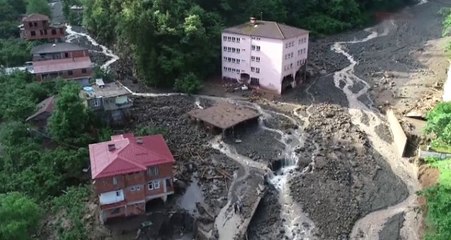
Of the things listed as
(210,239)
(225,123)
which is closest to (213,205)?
(210,239)

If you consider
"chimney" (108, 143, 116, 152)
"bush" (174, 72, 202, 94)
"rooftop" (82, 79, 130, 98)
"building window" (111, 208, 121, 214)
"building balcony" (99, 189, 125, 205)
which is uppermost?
"rooftop" (82, 79, 130, 98)

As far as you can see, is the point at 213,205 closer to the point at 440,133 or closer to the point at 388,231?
the point at 388,231

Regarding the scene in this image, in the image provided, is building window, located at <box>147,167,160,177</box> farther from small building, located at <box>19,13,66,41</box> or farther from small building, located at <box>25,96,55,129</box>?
small building, located at <box>19,13,66,41</box>

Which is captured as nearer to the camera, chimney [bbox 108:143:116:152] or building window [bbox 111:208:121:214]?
building window [bbox 111:208:121:214]

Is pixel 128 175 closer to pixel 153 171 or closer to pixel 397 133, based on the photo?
pixel 153 171

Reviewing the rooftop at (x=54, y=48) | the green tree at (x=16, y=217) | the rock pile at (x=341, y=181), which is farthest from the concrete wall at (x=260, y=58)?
the green tree at (x=16, y=217)

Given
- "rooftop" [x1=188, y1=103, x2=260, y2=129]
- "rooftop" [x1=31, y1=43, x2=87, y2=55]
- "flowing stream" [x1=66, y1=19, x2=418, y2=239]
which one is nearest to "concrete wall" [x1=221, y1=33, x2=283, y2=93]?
"flowing stream" [x1=66, y1=19, x2=418, y2=239]

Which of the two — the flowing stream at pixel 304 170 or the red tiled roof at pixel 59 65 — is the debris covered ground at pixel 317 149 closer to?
the flowing stream at pixel 304 170

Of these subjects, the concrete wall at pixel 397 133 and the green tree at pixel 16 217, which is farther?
the concrete wall at pixel 397 133
